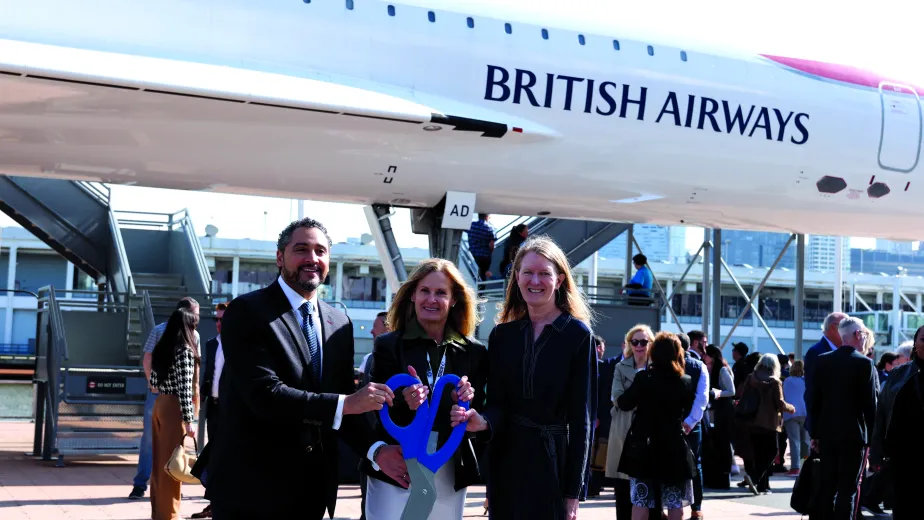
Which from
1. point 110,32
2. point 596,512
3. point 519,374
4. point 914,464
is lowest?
point 596,512

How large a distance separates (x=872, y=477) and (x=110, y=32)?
853 cm

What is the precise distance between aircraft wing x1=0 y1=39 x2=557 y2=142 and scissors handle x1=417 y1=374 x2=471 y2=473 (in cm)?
655

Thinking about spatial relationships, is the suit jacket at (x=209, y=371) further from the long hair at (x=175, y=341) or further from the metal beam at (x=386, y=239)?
the metal beam at (x=386, y=239)

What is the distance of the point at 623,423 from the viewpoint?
8367 mm

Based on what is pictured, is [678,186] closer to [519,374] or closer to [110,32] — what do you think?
[110,32]

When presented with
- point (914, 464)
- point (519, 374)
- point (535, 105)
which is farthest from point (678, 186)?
point (519, 374)

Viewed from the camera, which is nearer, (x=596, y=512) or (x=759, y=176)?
(x=596, y=512)

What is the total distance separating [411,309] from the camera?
14.8 feet

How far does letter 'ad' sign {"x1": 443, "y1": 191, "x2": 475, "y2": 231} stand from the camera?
1258cm

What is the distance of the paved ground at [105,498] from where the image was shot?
8742 mm

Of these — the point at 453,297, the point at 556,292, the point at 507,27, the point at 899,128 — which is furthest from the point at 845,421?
the point at 899,128

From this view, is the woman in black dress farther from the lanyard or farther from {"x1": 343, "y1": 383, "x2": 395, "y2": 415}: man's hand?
{"x1": 343, "y1": 383, "x2": 395, "y2": 415}: man's hand

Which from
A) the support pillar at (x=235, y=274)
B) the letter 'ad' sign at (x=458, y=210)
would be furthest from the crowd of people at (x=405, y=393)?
the support pillar at (x=235, y=274)

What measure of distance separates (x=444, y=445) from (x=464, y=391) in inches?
9.0
